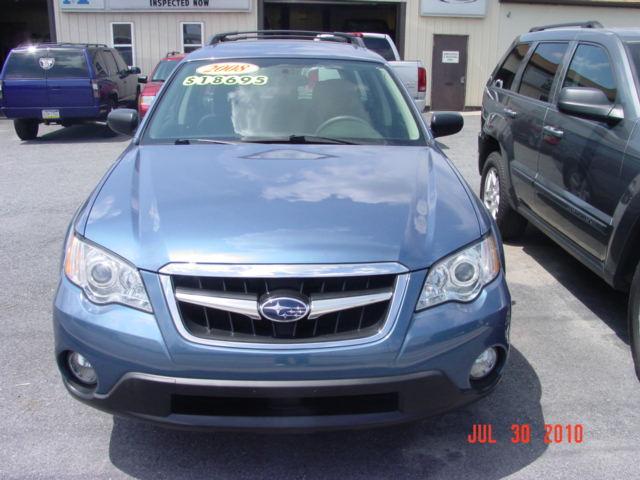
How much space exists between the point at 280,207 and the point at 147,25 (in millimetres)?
17828

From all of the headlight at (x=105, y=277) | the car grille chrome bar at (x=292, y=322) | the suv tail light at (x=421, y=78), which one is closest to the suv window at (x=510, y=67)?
the car grille chrome bar at (x=292, y=322)

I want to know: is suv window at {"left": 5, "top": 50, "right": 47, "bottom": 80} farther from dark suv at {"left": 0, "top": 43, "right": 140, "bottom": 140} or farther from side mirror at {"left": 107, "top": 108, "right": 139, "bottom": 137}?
side mirror at {"left": 107, "top": 108, "right": 139, "bottom": 137}

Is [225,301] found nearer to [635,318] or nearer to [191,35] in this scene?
[635,318]

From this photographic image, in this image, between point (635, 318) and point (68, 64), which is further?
point (68, 64)

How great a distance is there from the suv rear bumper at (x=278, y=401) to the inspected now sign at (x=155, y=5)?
17.7 meters

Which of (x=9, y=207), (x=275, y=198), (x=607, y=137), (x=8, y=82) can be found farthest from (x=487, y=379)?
(x=8, y=82)

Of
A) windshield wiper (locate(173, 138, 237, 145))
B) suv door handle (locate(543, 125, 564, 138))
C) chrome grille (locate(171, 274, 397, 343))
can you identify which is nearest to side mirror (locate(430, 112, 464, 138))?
suv door handle (locate(543, 125, 564, 138))

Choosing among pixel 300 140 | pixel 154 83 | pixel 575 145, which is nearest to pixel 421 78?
pixel 154 83

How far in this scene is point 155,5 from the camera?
747 inches

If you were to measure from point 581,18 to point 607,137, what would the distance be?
17171mm

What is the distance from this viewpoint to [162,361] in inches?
101

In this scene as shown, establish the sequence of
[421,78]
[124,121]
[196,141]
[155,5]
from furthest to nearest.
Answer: [155,5] < [421,78] < [124,121] < [196,141]

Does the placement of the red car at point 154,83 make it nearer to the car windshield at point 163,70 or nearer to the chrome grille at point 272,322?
the car windshield at point 163,70

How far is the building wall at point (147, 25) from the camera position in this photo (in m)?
19.1
